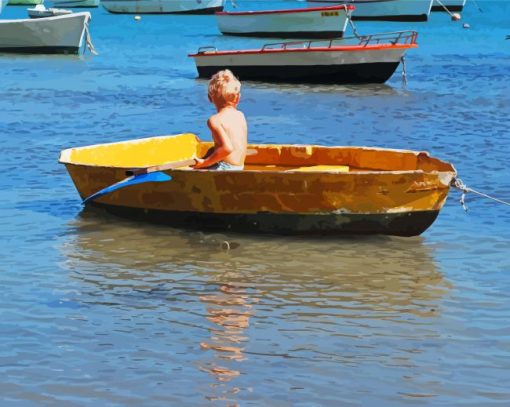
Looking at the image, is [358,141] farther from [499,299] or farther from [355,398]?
[355,398]

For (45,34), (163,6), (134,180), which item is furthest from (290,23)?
(134,180)

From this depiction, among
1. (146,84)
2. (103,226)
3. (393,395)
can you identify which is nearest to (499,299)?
(393,395)

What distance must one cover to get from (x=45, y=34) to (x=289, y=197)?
3396 cm

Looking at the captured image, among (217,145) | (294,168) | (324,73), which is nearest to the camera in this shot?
(217,145)

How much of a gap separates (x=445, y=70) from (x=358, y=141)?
720 inches

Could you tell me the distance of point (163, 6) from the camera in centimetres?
8725

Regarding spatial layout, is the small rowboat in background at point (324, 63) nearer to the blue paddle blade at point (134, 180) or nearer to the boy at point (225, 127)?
the blue paddle blade at point (134, 180)

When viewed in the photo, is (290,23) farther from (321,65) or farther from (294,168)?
(294,168)

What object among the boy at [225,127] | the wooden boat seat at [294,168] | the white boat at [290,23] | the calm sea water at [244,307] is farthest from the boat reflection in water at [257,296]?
the white boat at [290,23]

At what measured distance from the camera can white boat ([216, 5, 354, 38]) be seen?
49375 millimetres

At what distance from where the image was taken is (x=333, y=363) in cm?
792

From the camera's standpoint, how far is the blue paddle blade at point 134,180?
11914mm

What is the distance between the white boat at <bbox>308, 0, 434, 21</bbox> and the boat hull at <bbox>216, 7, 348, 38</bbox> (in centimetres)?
2016

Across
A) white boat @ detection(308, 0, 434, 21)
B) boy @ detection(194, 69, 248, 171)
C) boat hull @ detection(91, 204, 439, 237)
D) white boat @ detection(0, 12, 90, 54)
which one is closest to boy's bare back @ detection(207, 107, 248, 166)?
boy @ detection(194, 69, 248, 171)
